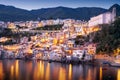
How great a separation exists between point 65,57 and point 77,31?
1207cm

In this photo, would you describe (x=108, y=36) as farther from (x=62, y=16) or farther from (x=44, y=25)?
(x=62, y=16)

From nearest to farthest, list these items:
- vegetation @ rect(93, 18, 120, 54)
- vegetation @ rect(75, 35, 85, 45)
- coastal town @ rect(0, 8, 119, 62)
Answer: vegetation @ rect(93, 18, 120, 54) < coastal town @ rect(0, 8, 119, 62) < vegetation @ rect(75, 35, 85, 45)

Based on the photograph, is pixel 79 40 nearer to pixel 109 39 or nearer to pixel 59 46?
pixel 59 46

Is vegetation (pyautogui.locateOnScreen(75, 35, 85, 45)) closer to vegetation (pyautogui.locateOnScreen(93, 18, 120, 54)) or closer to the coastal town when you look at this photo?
the coastal town

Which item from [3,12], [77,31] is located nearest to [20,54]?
[77,31]

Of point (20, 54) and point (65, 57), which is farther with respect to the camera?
point (20, 54)

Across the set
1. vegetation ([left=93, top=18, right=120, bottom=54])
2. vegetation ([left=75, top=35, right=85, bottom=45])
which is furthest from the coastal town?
vegetation ([left=93, top=18, right=120, bottom=54])

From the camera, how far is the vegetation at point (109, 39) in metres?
27.5

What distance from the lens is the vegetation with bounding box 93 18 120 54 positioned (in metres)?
27.5

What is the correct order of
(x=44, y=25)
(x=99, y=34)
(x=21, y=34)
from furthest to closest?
(x=44, y=25) → (x=21, y=34) → (x=99, y=34)

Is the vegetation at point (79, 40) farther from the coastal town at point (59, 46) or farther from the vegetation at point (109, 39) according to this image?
the vegetation at point (109, 39)

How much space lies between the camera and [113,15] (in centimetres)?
3706

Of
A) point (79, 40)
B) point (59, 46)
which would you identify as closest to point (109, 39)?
point (59, 46)

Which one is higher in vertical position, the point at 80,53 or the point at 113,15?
the point at 113,15
